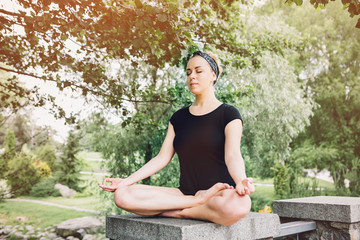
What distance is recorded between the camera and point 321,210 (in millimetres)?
3066

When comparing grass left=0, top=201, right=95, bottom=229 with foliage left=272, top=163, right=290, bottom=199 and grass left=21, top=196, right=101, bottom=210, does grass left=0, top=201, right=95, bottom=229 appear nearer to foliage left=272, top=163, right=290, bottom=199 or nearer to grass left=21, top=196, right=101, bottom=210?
grass left=21, top=196, right=101, bottom=210

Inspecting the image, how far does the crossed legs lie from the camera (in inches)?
74.0

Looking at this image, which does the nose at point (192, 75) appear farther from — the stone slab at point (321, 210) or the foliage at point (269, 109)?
the foliage at point (269, 109)

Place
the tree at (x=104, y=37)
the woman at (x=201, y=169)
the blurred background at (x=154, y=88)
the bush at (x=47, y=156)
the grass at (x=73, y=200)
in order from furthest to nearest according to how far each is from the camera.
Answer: the bush at (x=47, y=156)
the grass at (x=73, y=200)
the blurred background at (x=154, y=88)
the tree at (x=104, y=37)
the woman at (x=201, y=169)

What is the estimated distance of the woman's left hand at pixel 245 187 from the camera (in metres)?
1.81

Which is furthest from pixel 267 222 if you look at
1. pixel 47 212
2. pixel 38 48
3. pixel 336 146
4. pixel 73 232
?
pixel 336 146

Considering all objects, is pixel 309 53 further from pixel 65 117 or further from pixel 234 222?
pixel 234 222

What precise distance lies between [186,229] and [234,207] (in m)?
0.29

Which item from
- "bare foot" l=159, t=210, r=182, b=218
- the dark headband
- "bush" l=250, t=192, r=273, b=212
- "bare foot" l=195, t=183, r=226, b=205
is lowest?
"bush" l=250, t=192, r=273, b=212

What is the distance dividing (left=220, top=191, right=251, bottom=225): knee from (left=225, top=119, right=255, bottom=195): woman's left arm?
0.07 m

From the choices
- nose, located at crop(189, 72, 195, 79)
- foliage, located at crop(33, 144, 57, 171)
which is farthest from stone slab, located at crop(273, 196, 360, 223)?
foliage, located at crop(33, 144, 57, 171)

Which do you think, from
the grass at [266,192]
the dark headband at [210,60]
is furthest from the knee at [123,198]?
the grass at [266,192]

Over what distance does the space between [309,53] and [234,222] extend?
1565 centimetres

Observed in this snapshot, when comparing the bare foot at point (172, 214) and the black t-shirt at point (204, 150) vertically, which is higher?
the black t-shirt at point (204, 150)
